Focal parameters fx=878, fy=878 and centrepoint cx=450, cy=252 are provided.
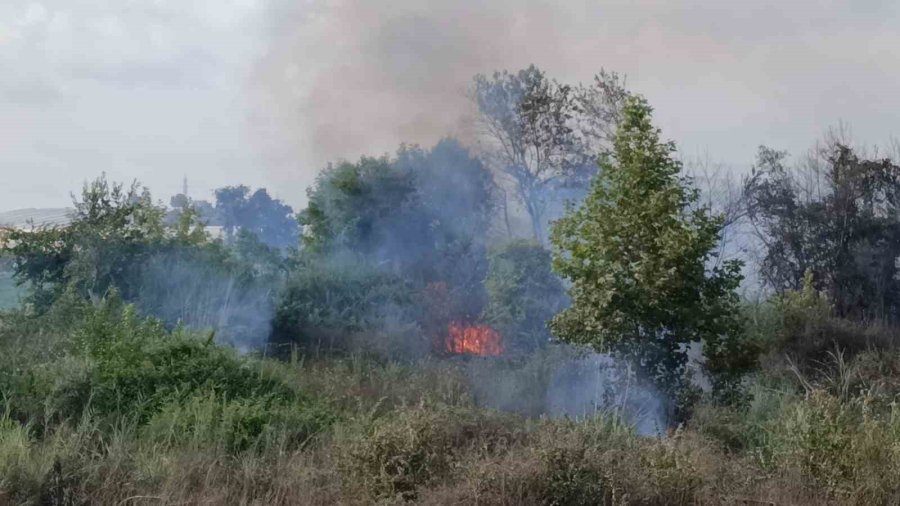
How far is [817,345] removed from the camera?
13523 millimetres

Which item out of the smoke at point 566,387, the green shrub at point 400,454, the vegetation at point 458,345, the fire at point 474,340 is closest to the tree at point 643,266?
the vegetation at point 458,345

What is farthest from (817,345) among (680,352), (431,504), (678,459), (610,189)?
(431,504)

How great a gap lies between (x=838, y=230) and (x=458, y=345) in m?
9.11

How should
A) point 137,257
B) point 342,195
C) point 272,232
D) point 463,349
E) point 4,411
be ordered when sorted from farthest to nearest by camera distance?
1. point 272,232
2. point 342,195
3. point 463,349
4. point 137,257
5. point 4,411

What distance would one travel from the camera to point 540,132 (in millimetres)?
20562

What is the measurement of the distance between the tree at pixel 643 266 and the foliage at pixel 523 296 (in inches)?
189

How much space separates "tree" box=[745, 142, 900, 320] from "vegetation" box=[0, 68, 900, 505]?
0.06 m

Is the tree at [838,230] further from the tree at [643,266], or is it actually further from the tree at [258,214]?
the tree at [258,214]

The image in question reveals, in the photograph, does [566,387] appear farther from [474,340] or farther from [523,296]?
[523,296]

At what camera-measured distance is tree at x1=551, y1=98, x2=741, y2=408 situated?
9.15 m

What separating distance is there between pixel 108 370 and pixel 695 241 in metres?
6.00

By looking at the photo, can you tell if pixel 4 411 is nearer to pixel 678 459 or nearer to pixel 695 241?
pixel 678 459

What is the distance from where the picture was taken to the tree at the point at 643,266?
30.0 feet

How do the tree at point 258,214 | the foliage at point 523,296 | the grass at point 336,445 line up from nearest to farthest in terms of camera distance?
the grass at point 336,445, the foliage at point 523,296, the tree at point 258,214
